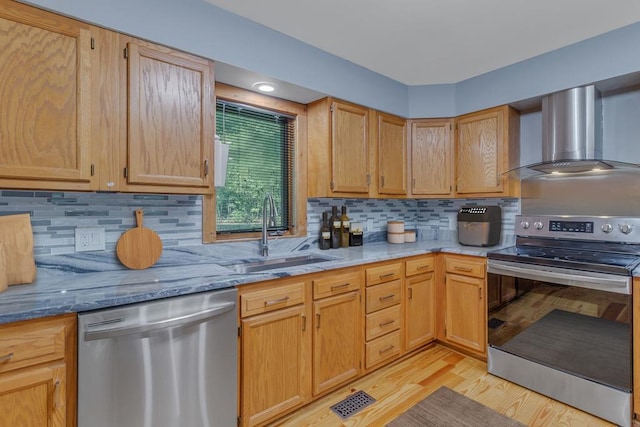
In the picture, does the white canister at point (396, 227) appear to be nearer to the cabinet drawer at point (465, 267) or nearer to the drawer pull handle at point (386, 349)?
the cabinet drawer at point (465, 267)

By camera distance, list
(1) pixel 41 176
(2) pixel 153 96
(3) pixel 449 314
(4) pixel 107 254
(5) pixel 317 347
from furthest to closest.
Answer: (3) pixel 449 314
(5) pixel 317 347
(4) pixel 107 254
(2) pixel 153 96
(1) pixel 41 176

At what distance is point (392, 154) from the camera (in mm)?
2949

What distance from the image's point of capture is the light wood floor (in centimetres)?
187

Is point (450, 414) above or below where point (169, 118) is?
below

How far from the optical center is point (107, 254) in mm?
1763

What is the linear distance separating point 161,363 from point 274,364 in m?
0.62

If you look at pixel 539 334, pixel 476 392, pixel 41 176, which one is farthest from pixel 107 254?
pixel 539 334

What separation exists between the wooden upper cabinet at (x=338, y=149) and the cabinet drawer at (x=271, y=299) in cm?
90

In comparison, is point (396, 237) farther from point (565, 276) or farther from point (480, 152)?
point (565, 276)

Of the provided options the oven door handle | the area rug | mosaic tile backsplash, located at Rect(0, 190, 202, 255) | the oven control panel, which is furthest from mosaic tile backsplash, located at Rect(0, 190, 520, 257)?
the area rug

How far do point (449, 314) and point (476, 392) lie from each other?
A: 2.14 ft

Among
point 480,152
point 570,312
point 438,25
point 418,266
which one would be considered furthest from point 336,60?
point 570,312

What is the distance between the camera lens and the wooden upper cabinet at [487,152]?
2.71 metres

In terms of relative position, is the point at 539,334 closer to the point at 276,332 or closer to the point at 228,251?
the point at 276,332
